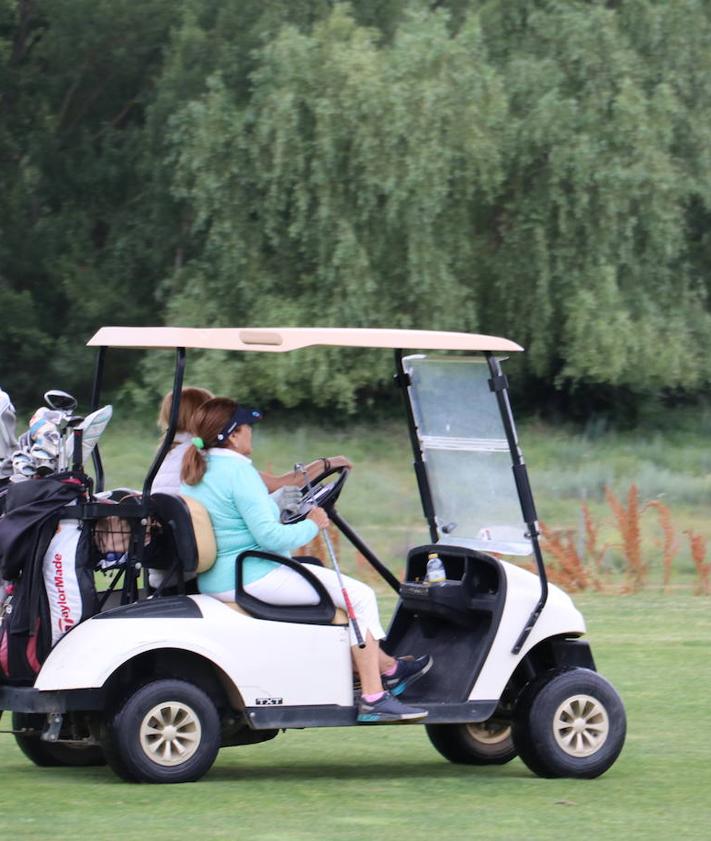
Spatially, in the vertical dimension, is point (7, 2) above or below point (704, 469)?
above

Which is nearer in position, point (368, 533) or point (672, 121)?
point (368, 533)

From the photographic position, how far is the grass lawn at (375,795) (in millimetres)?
5598

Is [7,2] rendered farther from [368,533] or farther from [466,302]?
[368,533]

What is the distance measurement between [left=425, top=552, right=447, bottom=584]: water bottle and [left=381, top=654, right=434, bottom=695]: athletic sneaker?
0.32m

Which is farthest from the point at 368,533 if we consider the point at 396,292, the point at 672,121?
the point at 672,121

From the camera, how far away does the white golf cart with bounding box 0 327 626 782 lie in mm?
6312

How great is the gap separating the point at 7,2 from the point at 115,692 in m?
33.2

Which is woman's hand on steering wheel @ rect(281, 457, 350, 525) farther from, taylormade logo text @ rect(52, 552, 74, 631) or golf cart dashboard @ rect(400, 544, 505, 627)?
taylormade logo text @ rect(52, 552, 74, 631)

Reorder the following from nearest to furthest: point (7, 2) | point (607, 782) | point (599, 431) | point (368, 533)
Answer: point (607, 782) → point (368, 533) → point (599, 431) → point (7, 2)

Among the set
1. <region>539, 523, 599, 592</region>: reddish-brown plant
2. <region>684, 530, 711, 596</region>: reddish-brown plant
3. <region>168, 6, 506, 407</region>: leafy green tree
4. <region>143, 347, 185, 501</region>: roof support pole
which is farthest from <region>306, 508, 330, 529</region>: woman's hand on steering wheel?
<region>168, 6, 506, 407</region>: leafy green tree

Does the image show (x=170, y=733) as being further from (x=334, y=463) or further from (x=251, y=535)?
(x=334, y=463)

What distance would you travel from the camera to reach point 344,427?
106ft

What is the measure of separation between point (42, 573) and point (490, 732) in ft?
6.64

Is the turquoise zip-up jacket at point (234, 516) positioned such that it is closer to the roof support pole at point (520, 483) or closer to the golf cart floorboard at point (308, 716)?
the golf cart floorboard at point (308, 716)
